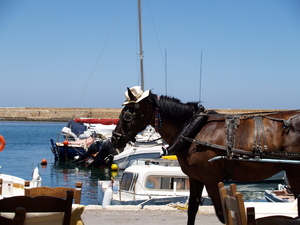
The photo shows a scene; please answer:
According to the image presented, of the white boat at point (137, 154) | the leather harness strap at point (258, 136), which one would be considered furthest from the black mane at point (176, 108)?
the white boat at point (137, 154)

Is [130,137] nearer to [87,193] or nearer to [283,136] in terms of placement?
[283,136]

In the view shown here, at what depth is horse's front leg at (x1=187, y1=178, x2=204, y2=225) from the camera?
4.85m

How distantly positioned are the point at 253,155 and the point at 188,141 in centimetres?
87

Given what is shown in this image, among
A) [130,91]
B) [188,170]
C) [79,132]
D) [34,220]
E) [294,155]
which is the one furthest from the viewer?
[79,132]

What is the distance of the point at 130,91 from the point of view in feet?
16.8

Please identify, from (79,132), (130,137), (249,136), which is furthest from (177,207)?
(79,132)

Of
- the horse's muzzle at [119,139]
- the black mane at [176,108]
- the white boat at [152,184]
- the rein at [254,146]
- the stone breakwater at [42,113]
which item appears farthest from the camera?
the stone breakwater at [42,113]

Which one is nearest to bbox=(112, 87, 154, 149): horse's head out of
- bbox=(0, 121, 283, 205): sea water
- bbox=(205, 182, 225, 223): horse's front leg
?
bbox=(205, 182, 225, 223): horse's front leg

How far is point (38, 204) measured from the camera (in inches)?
123

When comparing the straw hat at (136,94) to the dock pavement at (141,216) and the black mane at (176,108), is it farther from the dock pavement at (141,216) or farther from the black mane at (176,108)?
the dock pavement at (141,216)

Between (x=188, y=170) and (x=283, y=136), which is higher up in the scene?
(x=283, y=136)

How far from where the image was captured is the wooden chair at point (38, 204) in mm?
3104

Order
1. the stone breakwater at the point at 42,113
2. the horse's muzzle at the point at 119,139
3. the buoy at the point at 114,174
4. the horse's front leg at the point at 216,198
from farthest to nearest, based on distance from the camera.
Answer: the stone breakwater at the point at 42,113
the buoy at the point at 114,174
the horse's muzzle at the point at 119,139
the horse's front leg at the point at 216,198

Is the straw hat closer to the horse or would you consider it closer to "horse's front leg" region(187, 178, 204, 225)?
the horse
